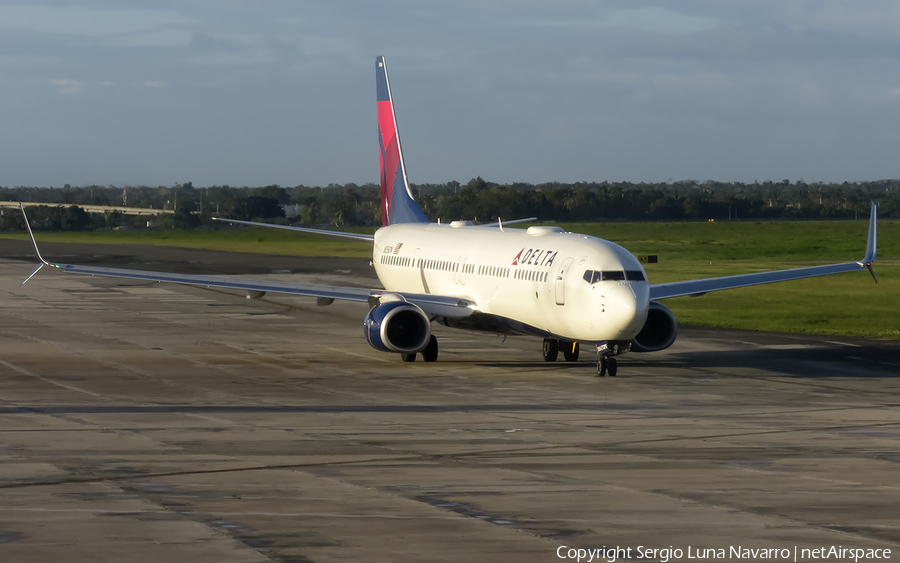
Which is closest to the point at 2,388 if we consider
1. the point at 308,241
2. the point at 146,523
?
the point at 146,523

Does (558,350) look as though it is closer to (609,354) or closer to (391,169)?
(609,354)

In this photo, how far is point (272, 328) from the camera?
4544 centimetres

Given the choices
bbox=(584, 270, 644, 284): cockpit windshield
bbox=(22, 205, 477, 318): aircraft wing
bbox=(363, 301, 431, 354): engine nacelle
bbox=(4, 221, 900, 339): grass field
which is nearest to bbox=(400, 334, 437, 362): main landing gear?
bbox=(22, 205, 477, 318): aircraft wing

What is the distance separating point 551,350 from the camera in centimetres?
3503

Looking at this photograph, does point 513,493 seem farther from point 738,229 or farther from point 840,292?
point 738,229

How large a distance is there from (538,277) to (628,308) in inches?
149

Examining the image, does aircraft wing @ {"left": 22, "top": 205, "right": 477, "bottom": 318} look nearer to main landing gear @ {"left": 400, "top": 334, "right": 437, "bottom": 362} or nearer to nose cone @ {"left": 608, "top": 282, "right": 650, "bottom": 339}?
main landing gear @ {"left": 400, "top": 334, "right": 437, "bottom": 362}

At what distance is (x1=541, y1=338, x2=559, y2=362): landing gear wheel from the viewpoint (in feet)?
115

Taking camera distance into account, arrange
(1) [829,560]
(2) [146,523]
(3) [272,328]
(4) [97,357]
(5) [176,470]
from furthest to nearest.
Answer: (3) [272,328] < (4) [97,357] < (5) [176,470] < (2) [146,523] < (1) [829,560]

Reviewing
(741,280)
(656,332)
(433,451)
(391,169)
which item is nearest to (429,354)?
(656,332)

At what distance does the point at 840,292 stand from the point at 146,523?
166 feet

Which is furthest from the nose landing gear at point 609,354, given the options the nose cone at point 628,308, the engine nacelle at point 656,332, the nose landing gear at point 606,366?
the nose cone at point 628,308

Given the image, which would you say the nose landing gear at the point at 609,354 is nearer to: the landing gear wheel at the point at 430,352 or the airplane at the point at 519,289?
the airplane at the point at 519,289

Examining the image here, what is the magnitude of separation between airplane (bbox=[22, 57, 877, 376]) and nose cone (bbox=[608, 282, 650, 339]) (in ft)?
0.08
